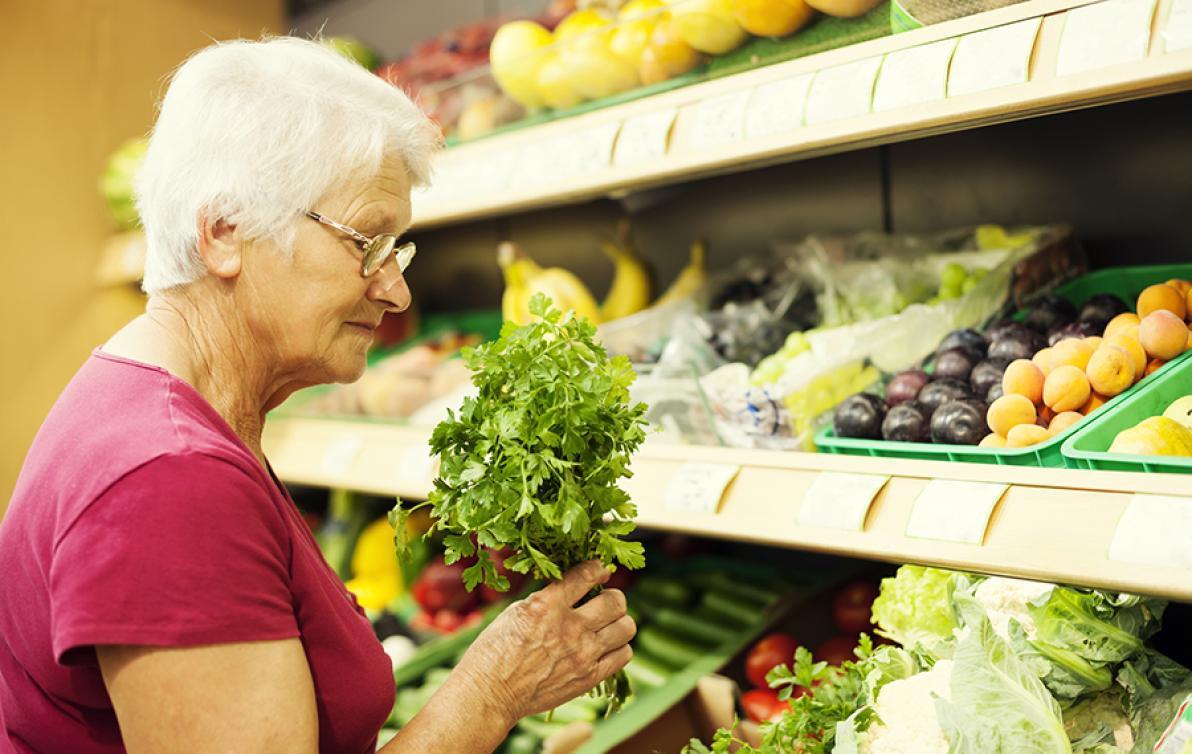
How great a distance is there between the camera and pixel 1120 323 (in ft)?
5.12

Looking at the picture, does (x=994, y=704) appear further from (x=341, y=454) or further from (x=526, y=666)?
(x=341, y=454)

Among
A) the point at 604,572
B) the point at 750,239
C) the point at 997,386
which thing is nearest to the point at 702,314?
the point at 750,239

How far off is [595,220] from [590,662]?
1.78m

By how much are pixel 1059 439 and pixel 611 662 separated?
26.8 inches

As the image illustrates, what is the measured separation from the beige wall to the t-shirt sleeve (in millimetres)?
2650

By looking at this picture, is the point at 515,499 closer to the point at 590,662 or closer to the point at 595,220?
the point at 590,662

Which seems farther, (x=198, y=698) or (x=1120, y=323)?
(x=1120, y=323)

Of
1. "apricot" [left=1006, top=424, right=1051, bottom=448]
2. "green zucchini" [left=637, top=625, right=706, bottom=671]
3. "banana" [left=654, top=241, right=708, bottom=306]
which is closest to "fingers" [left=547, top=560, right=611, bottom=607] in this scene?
"apricot" [left=1006, top=424, right=1051, bottom=448]

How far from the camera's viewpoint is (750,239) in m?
2.57

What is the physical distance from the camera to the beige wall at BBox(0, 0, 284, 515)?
10.7 ft

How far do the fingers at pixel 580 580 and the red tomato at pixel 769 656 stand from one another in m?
0.85

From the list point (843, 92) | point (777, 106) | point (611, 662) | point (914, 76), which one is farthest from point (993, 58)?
point (611, 662)

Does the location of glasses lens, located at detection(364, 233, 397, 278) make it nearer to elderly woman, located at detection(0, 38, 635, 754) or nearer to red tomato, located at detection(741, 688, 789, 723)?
elderly woman, located at detection(0, 38, 635, 754)

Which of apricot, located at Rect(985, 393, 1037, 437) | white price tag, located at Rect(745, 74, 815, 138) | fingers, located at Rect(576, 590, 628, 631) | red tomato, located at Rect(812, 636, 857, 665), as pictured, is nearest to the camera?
fingers, located at Rect(576, 590, 628, 631)
